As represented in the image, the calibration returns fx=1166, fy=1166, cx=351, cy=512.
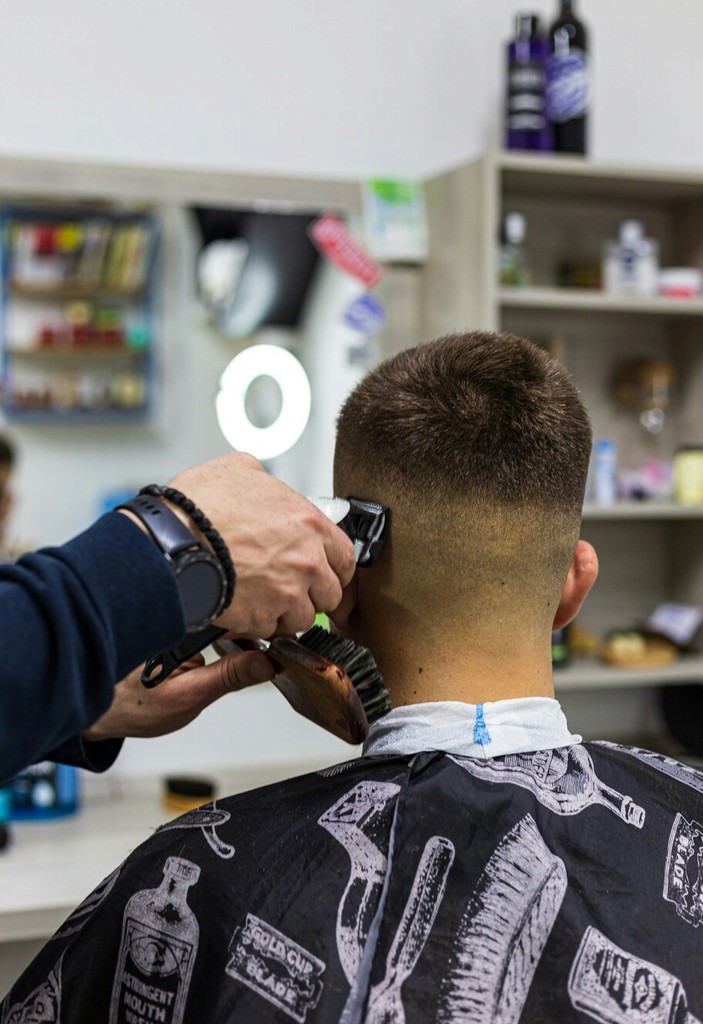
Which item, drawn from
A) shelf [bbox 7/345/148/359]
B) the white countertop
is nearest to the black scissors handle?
the white countertop

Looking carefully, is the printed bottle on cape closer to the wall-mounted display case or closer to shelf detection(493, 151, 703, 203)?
the wall-mounted display case

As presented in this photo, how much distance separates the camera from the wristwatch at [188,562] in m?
1.03

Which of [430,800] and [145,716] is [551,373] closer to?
[430,800]

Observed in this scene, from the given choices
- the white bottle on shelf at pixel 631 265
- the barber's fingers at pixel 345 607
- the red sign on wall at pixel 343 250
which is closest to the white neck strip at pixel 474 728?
the barber's fingers at pixel 345 607

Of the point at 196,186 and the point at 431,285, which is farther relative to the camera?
the point at 431,285

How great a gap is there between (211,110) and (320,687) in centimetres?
195

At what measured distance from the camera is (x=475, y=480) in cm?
129

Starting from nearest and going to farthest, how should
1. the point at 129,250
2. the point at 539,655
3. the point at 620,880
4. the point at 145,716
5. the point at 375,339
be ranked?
the point at 620,880 → the point at 539,655 → the point at 145,716 → the point at 129,250 → the point at 375,339

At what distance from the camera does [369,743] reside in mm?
1334

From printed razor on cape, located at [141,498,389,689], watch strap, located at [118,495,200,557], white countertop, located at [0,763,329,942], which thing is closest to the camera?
watch strap, located at [118,495,200,557]

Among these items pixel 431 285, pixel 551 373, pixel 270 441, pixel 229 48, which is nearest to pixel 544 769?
pixel 551 373

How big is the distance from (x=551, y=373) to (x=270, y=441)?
1.49m

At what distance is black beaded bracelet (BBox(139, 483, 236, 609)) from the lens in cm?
109

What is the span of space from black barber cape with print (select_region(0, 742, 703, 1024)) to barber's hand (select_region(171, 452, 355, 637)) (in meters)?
0.21
